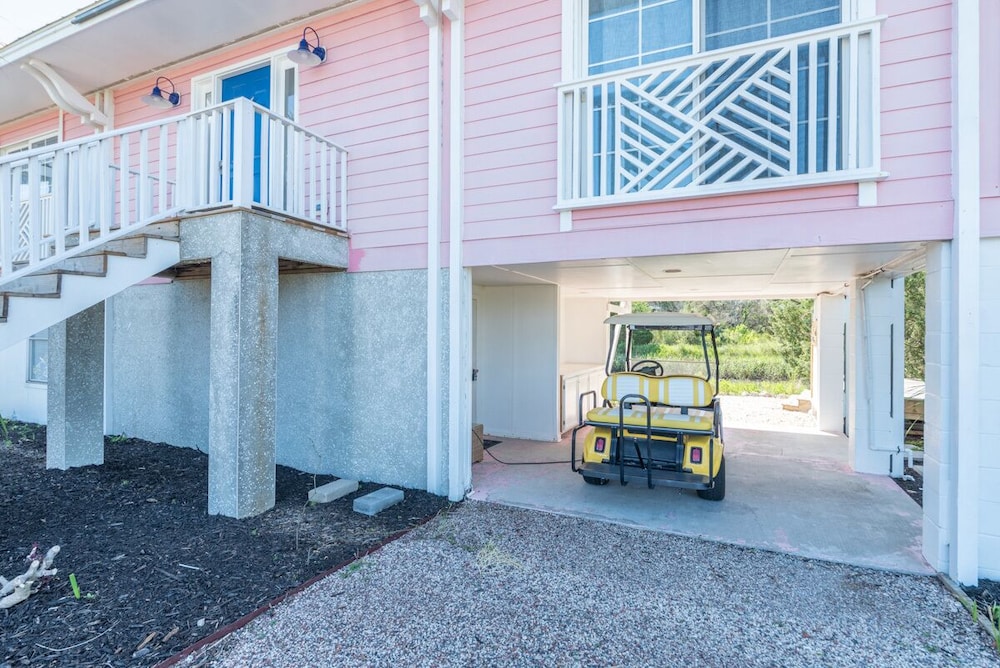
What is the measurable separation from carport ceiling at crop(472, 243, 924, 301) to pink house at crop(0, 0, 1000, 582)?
74mm

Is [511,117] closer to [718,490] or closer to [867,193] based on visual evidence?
[867,193]

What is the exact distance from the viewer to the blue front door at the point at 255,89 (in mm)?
5699

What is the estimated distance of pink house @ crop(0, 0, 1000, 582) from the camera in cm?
322

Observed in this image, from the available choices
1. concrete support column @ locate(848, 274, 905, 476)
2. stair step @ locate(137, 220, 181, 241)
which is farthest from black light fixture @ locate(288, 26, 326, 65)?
concrete support column @ locate(848, 274, 905, 476)

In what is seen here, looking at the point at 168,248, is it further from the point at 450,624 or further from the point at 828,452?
the point at 828,452

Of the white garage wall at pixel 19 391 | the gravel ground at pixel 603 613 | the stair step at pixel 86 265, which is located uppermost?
the stair step at pixel 86 265

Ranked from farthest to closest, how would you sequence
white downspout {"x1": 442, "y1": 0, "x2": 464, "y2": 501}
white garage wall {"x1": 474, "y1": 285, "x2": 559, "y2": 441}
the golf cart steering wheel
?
white garage wall {"x1": 474, "y1": 285, "x2": 559, "y2": 441} < the golf cart steering wheel < white downspout {"x1": 442, "y1": 0, "x2": 464, "y2": 501}

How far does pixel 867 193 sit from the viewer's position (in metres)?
3.31

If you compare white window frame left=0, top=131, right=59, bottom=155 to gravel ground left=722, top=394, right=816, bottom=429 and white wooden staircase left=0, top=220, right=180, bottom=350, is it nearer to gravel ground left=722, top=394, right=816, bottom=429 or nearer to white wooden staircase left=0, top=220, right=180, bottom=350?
white wooden staircase left=0, top=220, right=180, bottom=350

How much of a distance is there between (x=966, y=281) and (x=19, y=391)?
1159 centimetres

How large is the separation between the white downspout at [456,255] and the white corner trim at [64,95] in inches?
203

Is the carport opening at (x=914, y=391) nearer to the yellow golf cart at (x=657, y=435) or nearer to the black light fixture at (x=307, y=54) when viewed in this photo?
the yellow golf cart at (x=657, y=435)

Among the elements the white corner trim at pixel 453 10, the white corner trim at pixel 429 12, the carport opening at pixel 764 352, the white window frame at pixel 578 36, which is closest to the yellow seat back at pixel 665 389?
the white window frame at pixel 578 36

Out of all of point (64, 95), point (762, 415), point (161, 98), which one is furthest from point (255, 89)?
point (762, 415)
